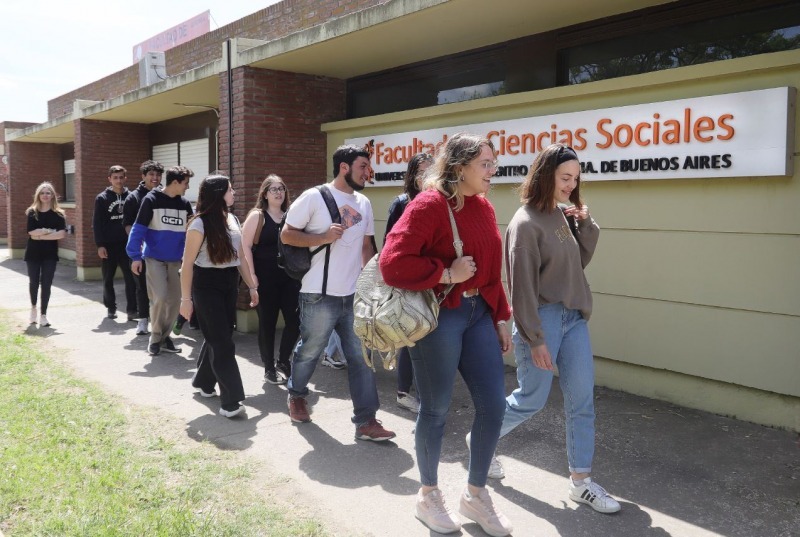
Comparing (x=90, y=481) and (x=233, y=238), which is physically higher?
(x=233, y=238)

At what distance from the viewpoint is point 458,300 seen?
3346 mm

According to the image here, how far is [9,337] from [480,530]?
22.6 ft

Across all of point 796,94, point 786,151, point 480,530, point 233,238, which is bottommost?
point 480,530

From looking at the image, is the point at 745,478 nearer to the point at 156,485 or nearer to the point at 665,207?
the point at 665,207

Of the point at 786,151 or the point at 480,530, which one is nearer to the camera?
the point at 480,530

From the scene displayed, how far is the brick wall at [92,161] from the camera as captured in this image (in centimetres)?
1412

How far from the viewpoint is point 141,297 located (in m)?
8.63

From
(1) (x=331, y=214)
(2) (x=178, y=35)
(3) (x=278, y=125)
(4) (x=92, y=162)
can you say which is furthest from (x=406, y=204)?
(2) (x=178, y=35)

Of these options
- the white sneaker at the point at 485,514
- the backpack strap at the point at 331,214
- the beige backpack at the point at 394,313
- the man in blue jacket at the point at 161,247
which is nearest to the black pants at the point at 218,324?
Result: the backpack strap at the point at 331,214

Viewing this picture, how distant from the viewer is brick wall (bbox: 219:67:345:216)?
8.62 meters

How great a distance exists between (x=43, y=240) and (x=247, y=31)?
551 cm

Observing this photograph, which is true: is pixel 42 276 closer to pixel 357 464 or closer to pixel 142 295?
pixel 142 295

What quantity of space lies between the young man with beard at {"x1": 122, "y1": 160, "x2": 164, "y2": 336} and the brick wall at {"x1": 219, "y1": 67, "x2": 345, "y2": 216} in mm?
902

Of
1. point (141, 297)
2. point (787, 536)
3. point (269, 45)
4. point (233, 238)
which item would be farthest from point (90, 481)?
point (269, 45)
